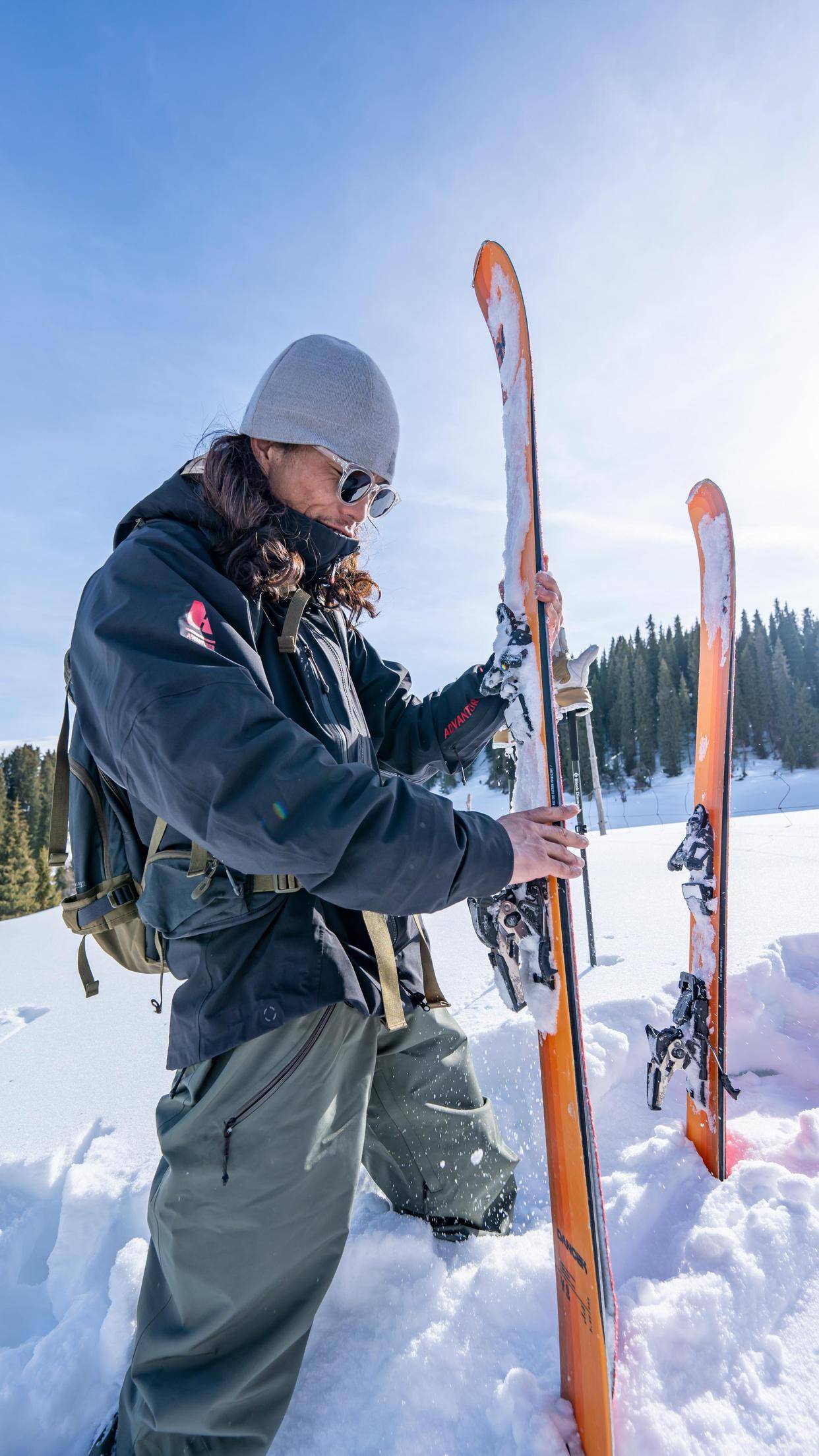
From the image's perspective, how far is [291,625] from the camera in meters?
1.49

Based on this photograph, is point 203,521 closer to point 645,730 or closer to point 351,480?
point 351,480

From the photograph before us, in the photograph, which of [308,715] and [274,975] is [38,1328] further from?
[308,715]

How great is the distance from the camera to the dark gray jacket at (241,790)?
3.70 ft

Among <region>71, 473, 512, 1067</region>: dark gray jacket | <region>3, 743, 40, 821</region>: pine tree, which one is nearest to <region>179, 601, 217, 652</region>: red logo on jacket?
<region>71, 473, 512, 1067</region>: dark gray jacket

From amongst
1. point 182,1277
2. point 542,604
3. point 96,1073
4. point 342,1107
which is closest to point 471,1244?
point 342,1107

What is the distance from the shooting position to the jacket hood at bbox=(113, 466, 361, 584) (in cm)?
147

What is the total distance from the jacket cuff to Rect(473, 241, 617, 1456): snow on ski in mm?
390

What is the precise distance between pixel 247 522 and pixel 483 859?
90cm

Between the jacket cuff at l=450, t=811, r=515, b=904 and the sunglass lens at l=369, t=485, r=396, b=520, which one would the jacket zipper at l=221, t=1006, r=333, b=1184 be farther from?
the sunglass lens at l=369, t=485, r=396, b=520

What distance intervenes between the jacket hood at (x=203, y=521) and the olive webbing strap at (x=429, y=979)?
99cm

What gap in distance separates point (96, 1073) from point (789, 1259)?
2.79 meters

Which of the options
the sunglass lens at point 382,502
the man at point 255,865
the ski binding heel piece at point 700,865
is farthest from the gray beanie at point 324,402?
the ski binding heel piece at point 700,865

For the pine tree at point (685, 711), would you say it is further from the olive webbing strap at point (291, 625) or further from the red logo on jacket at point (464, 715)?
the olive webbing strap at point (291, 625)

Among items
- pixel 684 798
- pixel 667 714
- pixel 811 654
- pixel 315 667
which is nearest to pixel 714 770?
pixel 315 667
